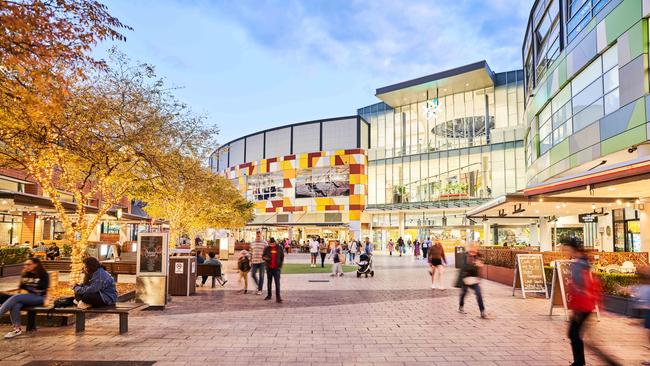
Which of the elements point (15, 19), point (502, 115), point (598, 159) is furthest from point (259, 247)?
point (502, 115)

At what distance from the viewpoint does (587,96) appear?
20.5 meters

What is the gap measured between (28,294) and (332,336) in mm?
5346

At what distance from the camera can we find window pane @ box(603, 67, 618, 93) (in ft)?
59.6

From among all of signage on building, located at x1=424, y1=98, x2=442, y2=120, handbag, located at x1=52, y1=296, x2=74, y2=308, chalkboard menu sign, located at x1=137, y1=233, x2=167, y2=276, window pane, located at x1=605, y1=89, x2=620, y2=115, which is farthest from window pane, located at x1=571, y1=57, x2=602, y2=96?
signage on building, located at x1=424, y1=98, x2=442, y2=120

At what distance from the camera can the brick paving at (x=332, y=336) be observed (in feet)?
22.4

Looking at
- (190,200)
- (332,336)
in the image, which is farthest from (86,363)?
(190,200)

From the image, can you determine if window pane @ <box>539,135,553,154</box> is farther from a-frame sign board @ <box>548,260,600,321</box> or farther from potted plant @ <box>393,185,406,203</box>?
potted plant @ <box>393,185,406,203</box>

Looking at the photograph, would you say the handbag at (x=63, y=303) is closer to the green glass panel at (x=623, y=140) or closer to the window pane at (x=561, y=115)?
the green glass panel at (x=623, y=140)

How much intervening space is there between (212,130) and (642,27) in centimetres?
1549

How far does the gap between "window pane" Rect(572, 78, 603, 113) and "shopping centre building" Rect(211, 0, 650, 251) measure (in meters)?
0.13

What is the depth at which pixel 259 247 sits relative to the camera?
47.5ft

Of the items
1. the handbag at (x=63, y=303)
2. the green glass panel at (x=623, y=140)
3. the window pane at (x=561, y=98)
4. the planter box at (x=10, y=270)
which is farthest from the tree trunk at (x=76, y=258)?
the window pane at (x=561, y=98)

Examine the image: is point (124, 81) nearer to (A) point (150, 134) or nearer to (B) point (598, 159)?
(A) point (150, 134)

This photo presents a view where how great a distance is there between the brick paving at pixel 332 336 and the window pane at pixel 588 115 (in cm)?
1065
